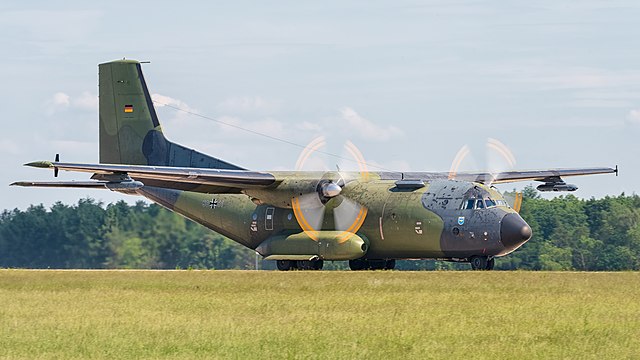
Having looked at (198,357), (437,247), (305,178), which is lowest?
(198,357)

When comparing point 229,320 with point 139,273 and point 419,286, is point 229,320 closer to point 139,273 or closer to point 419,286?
point 419,286

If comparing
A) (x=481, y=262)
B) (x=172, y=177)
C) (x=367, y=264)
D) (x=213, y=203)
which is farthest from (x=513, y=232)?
(x=213, y=203)

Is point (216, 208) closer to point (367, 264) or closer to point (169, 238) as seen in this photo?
point (367, 264)

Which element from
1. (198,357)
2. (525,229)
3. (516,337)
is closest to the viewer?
(198,357)

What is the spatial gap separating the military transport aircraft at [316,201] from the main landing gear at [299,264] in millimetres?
37

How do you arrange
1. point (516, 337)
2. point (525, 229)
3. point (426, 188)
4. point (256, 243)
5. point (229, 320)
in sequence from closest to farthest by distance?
point (516, 337)
point (229, 320)
point (525, 229)
point (426, 188)
point (256, 243)

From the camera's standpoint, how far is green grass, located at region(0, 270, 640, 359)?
18.9m

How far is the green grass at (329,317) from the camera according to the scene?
18.9 metres

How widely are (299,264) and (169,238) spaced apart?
16.8m

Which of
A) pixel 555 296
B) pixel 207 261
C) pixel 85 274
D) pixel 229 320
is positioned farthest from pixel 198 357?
pixel 207 261

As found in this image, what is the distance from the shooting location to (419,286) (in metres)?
29.9

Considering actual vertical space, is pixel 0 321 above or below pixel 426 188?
below

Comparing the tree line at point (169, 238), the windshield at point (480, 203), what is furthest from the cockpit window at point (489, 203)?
the tree line at point (169, 238)

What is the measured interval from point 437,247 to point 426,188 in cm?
219
